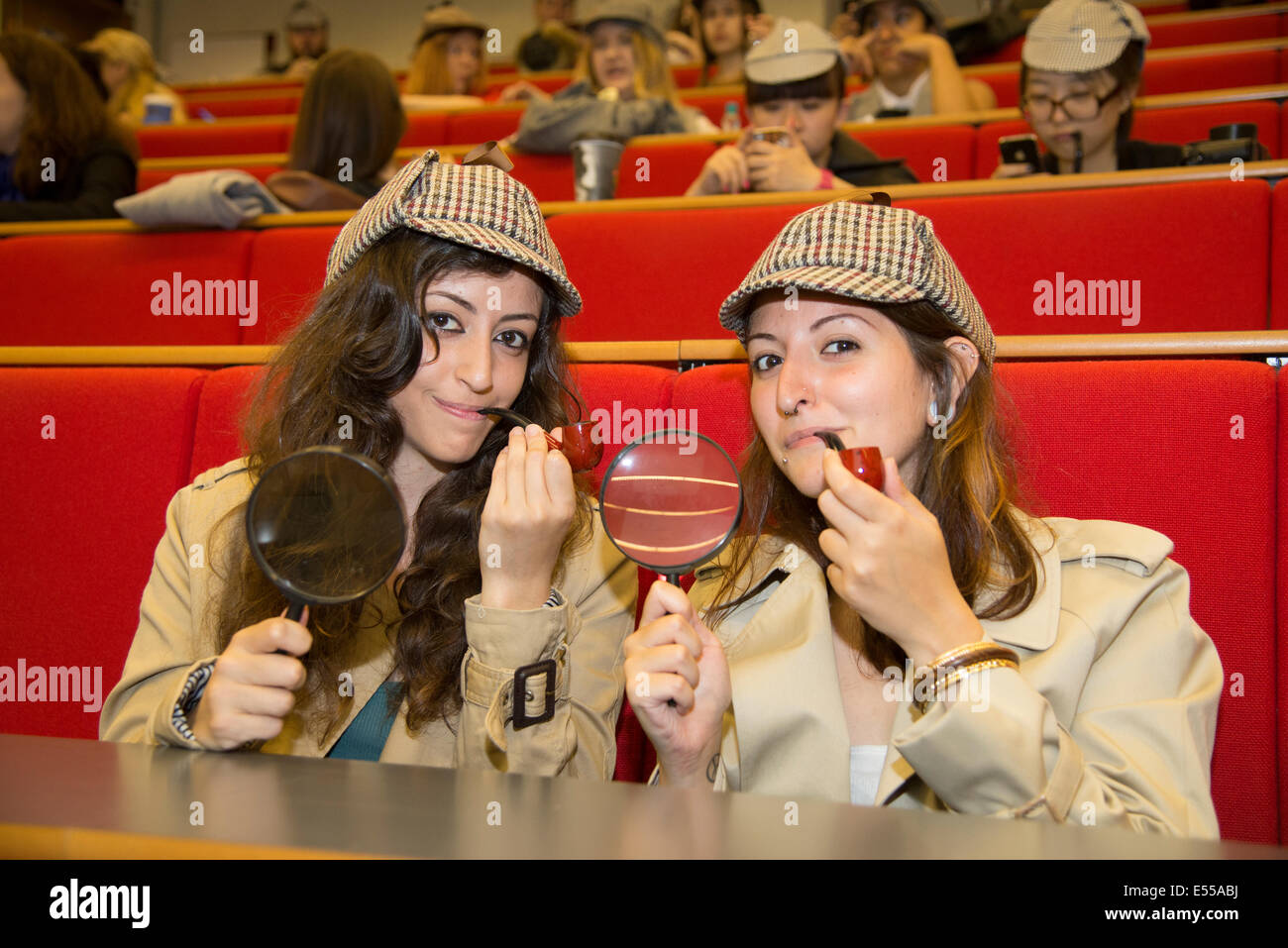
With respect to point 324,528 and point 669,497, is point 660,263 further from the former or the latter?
point 324,528

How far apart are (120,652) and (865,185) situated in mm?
1898

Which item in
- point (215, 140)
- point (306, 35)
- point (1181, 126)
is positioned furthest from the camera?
point (306, 35)

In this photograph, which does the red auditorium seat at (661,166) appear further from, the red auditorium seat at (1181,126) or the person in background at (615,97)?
the red auditorium seat at (1181,126)

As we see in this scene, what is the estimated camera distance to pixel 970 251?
1938 mm

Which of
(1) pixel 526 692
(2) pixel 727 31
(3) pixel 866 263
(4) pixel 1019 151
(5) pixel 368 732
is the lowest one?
(5) pixel 368 732

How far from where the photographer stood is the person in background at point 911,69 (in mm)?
3561

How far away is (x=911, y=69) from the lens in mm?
3703

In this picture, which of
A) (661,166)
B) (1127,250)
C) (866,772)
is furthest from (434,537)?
(661,166)

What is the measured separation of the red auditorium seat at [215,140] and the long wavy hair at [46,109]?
6.11 ft

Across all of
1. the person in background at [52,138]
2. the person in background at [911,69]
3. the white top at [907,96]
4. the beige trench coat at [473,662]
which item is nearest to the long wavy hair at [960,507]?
the beige trench coat at [473,662]

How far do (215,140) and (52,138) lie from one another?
200 cm

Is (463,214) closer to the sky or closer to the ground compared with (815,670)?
closer to the sky
